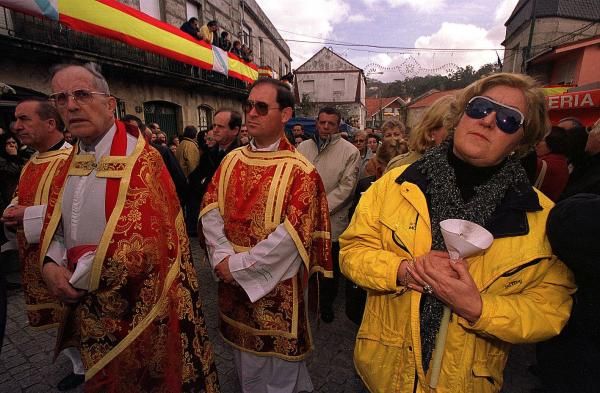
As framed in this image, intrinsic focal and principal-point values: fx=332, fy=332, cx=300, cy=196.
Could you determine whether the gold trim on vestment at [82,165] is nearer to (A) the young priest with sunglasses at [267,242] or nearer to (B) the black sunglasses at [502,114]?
(A) the young priest with sunglasses at [267,242]

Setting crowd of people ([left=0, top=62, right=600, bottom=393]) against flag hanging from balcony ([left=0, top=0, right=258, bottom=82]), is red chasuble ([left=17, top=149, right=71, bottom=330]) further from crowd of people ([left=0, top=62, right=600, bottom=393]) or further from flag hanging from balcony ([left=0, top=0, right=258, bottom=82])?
flag hanging from balcony ([left=0, top=0, right=258, bottom=82])

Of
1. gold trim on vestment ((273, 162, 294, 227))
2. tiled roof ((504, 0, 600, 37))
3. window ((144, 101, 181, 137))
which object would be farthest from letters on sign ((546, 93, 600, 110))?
tiled roof ((504, 0, 600, 37))

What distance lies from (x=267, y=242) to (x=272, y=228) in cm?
13

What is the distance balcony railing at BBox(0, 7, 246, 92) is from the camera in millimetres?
7270

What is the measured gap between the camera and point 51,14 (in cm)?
562

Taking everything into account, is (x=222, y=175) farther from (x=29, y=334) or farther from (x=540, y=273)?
(x=29, y=334)

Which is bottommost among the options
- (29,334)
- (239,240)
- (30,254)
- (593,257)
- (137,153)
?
(29,334)

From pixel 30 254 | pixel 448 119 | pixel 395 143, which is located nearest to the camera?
pixel 448 119

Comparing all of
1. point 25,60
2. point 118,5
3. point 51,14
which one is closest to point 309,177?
point 51,14

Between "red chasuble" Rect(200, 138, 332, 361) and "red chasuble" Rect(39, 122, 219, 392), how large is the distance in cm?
38

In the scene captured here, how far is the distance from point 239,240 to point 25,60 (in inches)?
347

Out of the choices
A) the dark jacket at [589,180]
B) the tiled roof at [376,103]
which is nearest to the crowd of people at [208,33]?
the dark jacket at [589,180]

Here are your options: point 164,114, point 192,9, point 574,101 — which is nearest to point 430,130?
point 574,101

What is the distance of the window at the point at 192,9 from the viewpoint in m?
13.7
